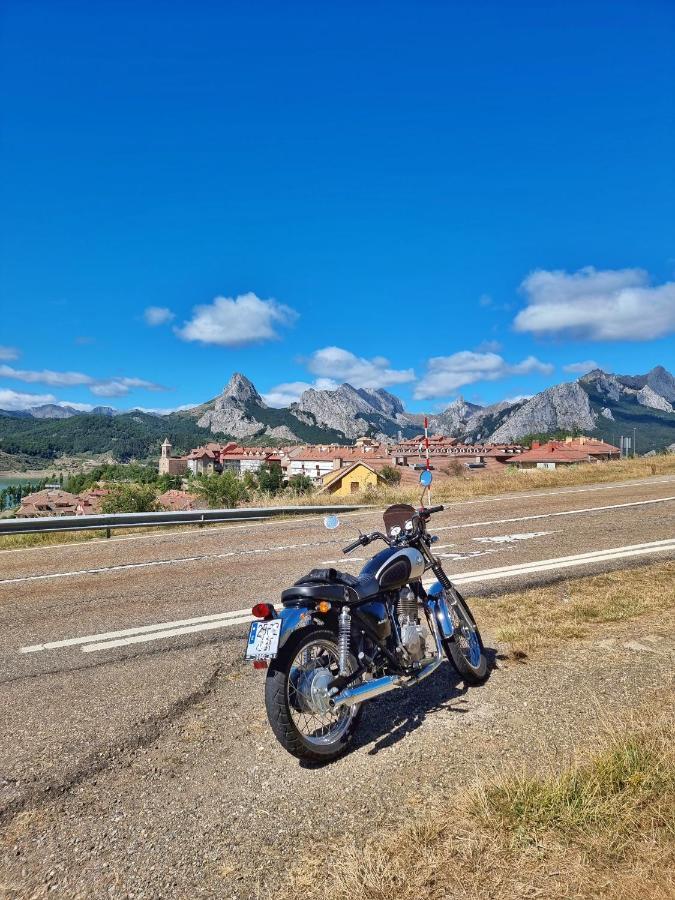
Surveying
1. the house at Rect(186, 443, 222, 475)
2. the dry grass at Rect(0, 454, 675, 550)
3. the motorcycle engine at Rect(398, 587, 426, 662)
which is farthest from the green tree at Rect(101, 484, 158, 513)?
the house at Rect(186, 443, 222, 475)

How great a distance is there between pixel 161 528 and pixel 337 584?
37.5ft

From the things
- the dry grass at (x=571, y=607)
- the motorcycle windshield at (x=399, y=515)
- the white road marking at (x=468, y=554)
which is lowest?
the dry grass at (x=571, y=607)

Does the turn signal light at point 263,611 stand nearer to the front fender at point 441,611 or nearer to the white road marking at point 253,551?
the front fender at point 441,611

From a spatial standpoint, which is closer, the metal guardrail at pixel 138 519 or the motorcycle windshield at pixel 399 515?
the motorcycle windshield at pixel 399 515

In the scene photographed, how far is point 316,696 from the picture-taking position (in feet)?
11.3

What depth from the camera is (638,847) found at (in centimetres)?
243

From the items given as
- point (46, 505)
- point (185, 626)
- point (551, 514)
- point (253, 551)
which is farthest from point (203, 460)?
point (185, 626)

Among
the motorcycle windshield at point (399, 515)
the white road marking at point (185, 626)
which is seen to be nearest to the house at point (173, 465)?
the white road marking at point (185, 626)

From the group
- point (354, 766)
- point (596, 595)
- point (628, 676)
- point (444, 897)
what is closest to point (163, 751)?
point (354, 766)

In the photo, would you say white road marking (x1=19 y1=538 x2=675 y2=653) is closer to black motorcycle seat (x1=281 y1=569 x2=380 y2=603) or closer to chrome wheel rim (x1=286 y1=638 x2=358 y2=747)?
chrome wheel rim (x1=286 y1=638 x2=358 y2=747)

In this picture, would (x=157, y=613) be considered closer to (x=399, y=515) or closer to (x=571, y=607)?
(x=399, y=515)

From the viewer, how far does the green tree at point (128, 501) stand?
25.2 metres

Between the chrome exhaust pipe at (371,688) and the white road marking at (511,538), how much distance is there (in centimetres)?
687

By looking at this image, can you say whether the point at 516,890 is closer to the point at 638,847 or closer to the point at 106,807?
the point at 638,847
